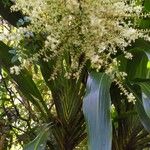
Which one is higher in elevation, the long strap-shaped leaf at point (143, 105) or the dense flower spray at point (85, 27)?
the dense flower spray at point (85, 27)

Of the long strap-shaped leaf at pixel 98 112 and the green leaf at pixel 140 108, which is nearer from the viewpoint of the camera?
the long strap-shaped leaf at pixel 98 112

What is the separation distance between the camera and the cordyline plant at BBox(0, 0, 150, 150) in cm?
81

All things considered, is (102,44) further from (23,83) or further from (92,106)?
(23,83)

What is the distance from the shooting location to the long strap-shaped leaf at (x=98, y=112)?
771 millimetres

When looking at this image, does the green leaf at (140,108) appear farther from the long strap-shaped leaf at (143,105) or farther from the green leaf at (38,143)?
the green leaf at (38,143)

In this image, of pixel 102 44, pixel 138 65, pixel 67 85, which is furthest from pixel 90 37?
pixel 138 65

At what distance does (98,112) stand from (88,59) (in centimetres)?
16

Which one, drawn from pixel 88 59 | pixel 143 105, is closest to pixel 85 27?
pixel 88 59

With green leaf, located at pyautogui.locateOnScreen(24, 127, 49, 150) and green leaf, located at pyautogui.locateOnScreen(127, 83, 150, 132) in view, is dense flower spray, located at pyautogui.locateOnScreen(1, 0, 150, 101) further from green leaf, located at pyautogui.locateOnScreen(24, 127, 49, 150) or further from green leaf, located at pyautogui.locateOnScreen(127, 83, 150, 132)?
green leaf, located at pyautogui.locateOnScreen(24, 127, 49, 150)

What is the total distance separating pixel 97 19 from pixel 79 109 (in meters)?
0.35

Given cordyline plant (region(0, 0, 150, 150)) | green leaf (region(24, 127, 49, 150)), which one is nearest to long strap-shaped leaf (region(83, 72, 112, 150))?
cordyline plant (region(0, 0, 150, 150))

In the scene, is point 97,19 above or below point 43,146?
above

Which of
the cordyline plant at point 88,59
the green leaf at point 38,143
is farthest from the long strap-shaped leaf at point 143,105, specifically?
the green leaf at point 38,143

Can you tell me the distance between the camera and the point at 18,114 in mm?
1442
